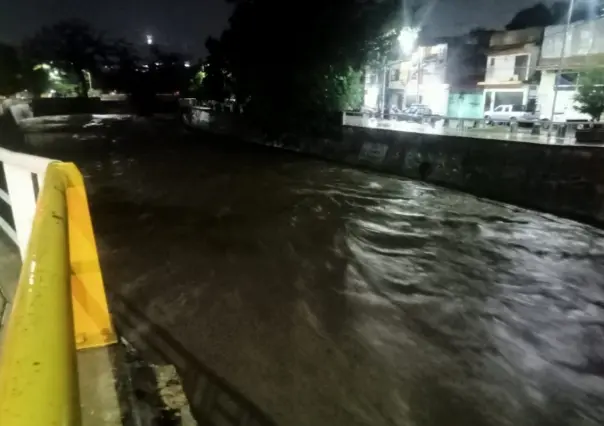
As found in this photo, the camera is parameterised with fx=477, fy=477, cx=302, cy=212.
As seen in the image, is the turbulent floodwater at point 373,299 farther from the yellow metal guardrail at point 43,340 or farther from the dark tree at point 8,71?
the dark tree at point 8,71

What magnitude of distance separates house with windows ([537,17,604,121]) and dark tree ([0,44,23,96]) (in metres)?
48.5

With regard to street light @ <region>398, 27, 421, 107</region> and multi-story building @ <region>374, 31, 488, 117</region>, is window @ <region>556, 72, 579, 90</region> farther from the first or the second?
street light @ <region>398, 27, 421, 107</region>

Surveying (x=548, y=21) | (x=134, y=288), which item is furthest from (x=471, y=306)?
(x=548, y=21)

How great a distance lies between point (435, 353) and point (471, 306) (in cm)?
176

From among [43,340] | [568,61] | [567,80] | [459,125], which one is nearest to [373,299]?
[43,340]

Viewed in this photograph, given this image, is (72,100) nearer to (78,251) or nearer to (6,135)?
(6,135)

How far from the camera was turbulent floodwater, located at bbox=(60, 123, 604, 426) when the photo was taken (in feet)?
15.9

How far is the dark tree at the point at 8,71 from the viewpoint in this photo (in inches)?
1875

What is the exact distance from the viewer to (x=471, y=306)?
7152 mm

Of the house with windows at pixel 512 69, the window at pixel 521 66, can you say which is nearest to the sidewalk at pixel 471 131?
the house with windows at pixel 512 69

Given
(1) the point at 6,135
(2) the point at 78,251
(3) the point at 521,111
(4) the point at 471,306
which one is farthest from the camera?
(3) the point at 521,111

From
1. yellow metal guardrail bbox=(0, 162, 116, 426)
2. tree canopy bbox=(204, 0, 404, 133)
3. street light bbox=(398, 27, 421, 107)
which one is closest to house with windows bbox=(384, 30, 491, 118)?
street light bbox=(398, 27, 421, 107)

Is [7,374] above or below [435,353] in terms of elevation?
above

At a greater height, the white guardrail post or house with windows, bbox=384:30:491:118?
house with windows, bbox=384:30:491:118
